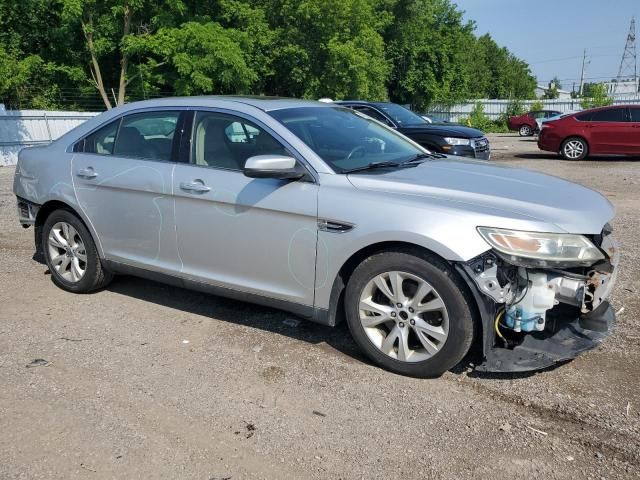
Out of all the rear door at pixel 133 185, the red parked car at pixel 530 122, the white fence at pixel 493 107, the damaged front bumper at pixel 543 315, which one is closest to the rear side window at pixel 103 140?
the rear door at pixel 133 185

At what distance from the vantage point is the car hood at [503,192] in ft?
10.8

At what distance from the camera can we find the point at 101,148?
4836 millimetres

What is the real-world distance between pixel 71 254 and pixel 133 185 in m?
1.13

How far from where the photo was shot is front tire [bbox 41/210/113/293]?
4941mm

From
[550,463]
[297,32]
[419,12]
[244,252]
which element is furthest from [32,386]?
[419,12]

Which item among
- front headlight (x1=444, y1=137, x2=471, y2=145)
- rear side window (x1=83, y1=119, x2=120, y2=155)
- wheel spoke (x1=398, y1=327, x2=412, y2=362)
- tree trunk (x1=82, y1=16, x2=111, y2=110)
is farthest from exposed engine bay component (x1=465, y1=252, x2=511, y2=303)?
tree trunk (x1=82, y1=16, x2=111, y2=110)

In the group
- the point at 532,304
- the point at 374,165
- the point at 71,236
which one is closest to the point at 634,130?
the point at 374,165

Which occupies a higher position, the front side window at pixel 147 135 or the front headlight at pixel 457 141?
the front side window at pixel 147 135

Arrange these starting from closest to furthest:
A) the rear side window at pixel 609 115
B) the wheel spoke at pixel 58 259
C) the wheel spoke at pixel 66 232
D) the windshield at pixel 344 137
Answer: the windshield at pixel 344 137
the wheel spoke at pixel 66 232
the wheel spoke at pixel 58 259
the rear side window at pixel 609 115

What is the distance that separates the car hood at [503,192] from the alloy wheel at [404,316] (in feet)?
1.76

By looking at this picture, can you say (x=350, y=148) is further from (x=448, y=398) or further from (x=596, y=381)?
(x=596, y=381)

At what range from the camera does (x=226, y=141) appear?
4.19 m

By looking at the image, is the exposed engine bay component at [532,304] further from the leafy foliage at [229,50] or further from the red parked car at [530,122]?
the red parked car at [530,122]

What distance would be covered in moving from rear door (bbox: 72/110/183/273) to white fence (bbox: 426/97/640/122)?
36104mm
